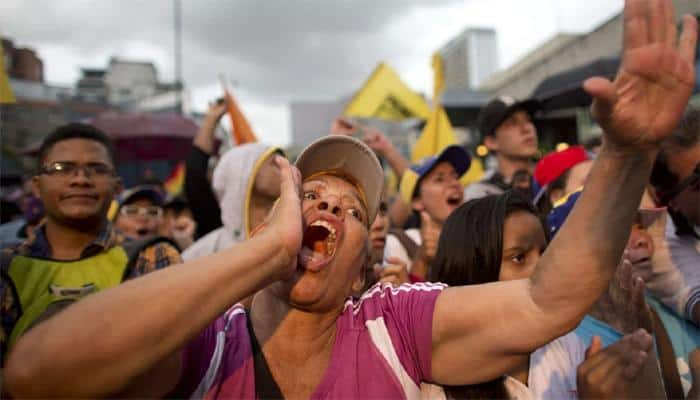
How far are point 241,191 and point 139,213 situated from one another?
1.68m

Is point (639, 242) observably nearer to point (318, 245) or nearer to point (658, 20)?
point (658, 20)

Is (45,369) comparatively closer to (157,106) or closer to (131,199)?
(131,199)

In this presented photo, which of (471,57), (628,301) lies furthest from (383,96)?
(471,57)

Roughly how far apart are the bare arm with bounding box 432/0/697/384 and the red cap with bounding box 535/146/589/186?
213cm

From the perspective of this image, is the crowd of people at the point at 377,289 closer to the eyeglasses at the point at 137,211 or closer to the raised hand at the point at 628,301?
the raised hand at the point at 628,301

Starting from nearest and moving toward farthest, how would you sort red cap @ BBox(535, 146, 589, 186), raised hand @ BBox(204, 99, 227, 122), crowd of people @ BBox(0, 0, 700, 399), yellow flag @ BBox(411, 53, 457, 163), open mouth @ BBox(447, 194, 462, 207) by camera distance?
crowd of people @ BBox(0, 0, 700, 399)
red cap @ BBox(535, 146, 589, 186)
open mouth @ BBox(447, 194, 462, 207)
raised hand @ BBox(204, 99, 227, 122)
yellow flag @ BBox(411, 53, 457, 163)

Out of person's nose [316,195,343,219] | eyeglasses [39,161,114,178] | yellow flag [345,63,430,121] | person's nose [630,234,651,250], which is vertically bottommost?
person's nose [630,234,651,250]

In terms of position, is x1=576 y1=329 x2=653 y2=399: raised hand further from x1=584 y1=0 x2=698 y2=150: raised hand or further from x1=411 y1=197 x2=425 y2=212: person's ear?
x1=411 y1=197 x2=425 y2=212: person's ear

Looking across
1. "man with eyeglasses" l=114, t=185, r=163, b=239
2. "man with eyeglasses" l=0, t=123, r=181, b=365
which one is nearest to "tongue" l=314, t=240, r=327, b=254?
"man with eyeglasses" l=0, t=123, r=181, b=365

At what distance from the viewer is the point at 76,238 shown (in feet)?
8.77

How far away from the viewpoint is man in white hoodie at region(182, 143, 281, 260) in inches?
114

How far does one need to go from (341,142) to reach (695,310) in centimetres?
162

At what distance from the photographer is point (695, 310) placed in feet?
6.57

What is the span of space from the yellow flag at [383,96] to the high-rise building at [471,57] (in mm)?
20360
